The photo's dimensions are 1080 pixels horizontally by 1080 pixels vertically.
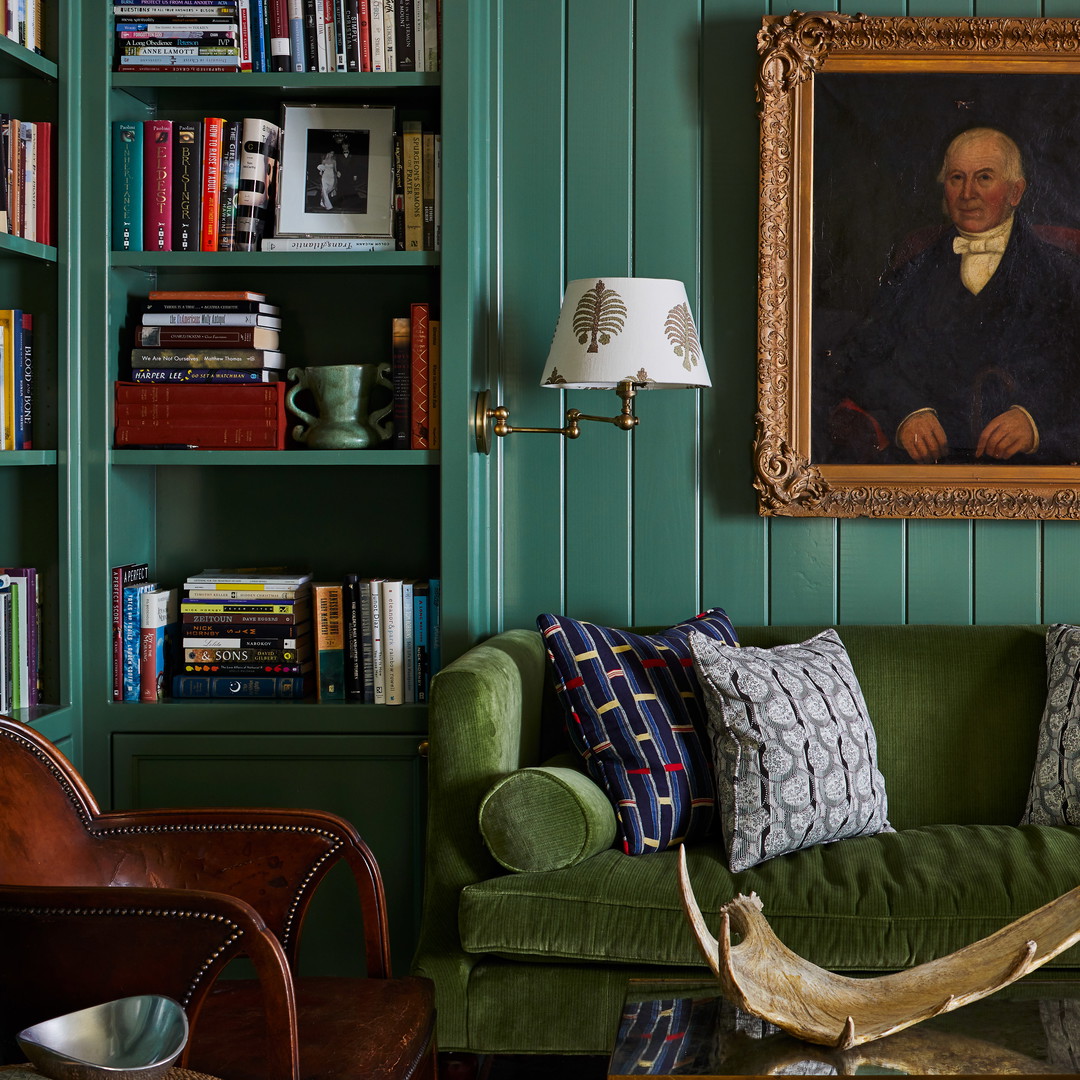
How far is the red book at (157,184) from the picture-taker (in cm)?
248

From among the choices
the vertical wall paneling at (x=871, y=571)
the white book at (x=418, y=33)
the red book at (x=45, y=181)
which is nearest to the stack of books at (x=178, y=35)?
the red book at (x=45, y=181)

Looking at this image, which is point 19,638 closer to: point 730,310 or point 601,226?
point 601,226

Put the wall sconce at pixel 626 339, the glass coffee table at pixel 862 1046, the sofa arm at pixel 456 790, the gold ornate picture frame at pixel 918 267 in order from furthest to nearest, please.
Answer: the gold ornate picture frame at pixel 918 267, the wall sconce at pixel 626 339, the sofa arm at pixel 456 790, the glass coffee table at pixel 862 1046

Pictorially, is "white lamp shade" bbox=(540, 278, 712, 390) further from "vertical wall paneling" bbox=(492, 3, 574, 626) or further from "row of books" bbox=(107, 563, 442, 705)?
"row of books" bbox=(107, 563, 442, 705)

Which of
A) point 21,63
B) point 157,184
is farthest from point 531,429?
point 21,63

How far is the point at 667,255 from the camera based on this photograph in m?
2.70

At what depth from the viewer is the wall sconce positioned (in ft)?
7.66

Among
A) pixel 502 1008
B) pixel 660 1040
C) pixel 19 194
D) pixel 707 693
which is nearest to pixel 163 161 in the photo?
pixel 19 194

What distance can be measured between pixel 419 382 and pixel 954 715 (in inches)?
52.9

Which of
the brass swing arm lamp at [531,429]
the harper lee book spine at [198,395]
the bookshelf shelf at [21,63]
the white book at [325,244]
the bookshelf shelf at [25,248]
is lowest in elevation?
the brass swing arm lamp at [531,429]

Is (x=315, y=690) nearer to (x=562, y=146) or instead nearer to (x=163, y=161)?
(x=163, y=161)

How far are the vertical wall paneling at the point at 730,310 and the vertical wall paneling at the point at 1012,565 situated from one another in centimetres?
51

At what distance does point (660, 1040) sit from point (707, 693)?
83cm

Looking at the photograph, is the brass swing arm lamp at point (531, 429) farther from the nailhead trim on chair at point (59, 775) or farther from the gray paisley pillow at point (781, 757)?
the nailhead trim on chair at point (59, 775)
